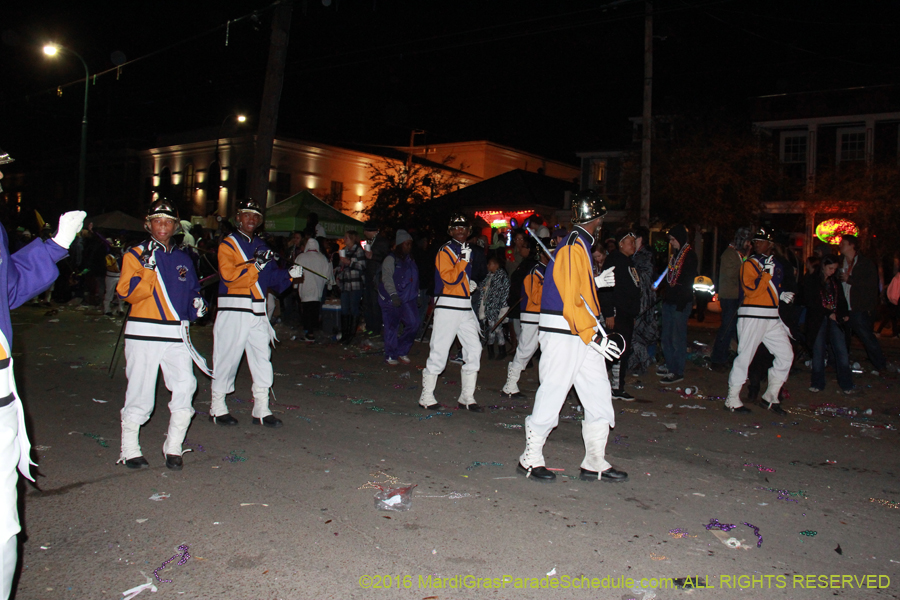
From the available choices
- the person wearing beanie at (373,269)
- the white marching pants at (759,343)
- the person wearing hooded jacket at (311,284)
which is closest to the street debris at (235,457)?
the white marching pants at (759,343)

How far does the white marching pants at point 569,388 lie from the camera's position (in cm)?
512

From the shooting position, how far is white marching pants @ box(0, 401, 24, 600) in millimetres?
2723

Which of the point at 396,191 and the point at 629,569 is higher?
the point at 396,191

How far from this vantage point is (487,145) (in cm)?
4522

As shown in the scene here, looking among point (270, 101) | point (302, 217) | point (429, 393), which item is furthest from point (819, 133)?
point (429, 393)

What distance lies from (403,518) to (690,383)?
6.37m

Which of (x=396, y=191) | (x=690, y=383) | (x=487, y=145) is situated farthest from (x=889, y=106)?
(x=487, y=145)

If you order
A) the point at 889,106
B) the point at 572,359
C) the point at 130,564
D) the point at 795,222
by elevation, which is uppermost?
the point at 889,106

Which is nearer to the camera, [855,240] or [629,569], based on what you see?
[629,569]

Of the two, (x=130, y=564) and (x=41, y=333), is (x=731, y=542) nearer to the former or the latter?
(x=130, y=564)

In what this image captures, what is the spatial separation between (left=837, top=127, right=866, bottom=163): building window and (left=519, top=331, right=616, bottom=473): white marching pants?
25138 mm

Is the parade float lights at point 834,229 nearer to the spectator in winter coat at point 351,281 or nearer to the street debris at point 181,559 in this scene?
the spectator in winter coat at point 351,281

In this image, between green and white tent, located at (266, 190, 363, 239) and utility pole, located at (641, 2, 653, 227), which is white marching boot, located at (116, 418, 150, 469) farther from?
utility pole, located at (641, 2, 653, 227)

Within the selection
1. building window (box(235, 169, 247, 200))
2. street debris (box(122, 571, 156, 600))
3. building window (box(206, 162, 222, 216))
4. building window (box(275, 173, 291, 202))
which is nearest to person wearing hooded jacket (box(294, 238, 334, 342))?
street debris (box(122, 571, 156, 600))
